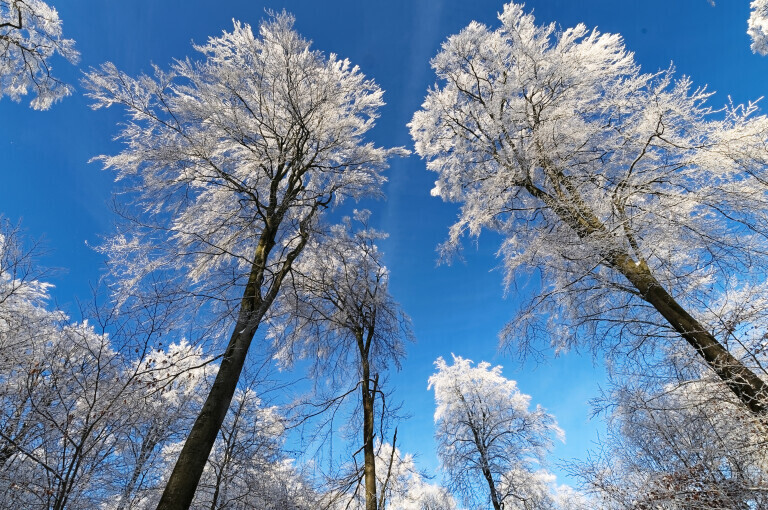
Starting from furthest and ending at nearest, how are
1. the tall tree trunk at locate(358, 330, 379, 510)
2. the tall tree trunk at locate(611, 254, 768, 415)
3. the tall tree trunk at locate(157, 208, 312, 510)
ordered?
the tall tree trunk at locate(358, 330, 379, 510) → the tall tree trunk at locate(611, 254, 768, 415) → the tall tree trunk at locate(157, 208, 312, 510)

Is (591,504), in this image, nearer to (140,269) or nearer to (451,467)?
(451,467)

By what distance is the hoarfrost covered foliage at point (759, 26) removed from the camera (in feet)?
31.0

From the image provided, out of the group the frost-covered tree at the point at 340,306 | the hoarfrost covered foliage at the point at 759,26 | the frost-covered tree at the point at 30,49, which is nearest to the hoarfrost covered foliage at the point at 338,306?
the frost-covered tree at the point at 340,306

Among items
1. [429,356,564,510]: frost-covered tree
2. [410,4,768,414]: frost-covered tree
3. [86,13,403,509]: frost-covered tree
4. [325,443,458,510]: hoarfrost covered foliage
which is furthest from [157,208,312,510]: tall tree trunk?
[429,356,564,510]: frost-covered tree

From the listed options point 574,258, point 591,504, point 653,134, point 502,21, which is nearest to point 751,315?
point 574,258

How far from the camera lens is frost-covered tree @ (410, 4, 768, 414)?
4715 millimetres

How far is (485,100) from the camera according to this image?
340 inches

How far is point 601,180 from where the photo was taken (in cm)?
659

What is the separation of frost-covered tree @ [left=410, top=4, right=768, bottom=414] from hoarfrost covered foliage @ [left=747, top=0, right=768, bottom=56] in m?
6.15

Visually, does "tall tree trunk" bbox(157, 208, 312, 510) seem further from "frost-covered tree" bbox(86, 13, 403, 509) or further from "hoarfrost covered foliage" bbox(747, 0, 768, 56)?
"hoarfrost covered foliage" bbox(747, 0, 768, 56)

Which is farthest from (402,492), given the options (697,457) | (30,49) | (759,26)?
(759,26)

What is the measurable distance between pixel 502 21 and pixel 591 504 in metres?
11.0

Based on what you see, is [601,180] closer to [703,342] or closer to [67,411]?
[703,342]

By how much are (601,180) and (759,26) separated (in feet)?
27.7
